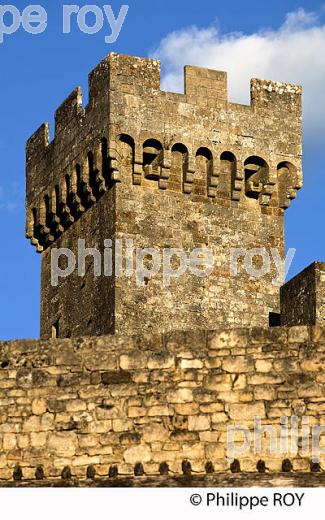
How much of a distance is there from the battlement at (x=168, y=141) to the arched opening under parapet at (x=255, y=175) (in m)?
0.02

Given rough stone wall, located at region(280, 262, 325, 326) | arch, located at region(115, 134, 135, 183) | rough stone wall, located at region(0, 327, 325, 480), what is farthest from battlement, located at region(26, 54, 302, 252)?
rough stone wall, located at region(0, 327, 325, 480)

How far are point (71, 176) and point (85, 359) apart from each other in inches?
548

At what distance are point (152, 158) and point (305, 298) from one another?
245 inches

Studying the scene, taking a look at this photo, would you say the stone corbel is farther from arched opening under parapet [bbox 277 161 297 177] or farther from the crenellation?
arched opening under parapet [bbox 277 161 297 177]

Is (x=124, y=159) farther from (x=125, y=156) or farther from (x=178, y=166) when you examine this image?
(x=178, y=166)

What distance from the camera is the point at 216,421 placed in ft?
67.9

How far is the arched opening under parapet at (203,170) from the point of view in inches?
1352

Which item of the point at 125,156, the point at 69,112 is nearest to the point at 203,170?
the point at 125,156

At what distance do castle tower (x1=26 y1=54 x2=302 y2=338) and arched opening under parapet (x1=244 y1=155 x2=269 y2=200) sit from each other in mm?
17

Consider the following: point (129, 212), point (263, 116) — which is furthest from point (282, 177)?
point (129, 212)

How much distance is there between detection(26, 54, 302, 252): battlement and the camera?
33562 millimetres

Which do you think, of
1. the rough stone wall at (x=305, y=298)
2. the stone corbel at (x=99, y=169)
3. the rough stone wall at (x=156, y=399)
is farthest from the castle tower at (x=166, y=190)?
the rough stone wall at (x=156, y=399)
